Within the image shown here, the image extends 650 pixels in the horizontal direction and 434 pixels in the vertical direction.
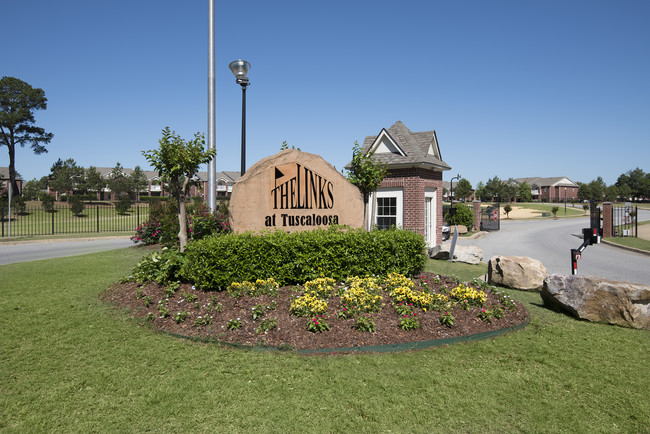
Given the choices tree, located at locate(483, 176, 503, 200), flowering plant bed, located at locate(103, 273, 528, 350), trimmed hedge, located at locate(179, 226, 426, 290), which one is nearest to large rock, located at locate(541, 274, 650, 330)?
flowering plant bed, located at locate(103, 273, 528, 350)

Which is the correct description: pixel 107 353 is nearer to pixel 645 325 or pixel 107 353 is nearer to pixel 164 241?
pixel 645 325

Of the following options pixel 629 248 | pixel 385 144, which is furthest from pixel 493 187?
pixel 385 144

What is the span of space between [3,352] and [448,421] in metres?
5.36

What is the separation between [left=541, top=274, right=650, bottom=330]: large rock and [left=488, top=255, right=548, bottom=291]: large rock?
178 cm

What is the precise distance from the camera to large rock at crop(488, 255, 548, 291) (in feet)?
28.1

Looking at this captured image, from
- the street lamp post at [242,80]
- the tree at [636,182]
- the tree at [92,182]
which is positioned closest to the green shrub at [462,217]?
the street lamp post at [242,80]

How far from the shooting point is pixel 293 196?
8445 millimetres

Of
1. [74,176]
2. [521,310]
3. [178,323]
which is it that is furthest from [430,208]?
[74,176]

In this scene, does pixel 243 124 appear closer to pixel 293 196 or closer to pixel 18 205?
pixel 293 196

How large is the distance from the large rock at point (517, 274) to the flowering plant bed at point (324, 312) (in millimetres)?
1971

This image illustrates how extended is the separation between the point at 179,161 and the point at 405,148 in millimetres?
10243

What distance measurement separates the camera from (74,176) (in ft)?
192

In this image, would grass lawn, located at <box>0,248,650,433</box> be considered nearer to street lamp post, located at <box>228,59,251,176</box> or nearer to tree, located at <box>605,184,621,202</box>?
street lamp post, located at <box>228,59,251,176</box>

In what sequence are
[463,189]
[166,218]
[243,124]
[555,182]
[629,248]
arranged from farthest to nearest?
[555,182] < [463,189] < [629,248] < [166,218] < [243,124]
